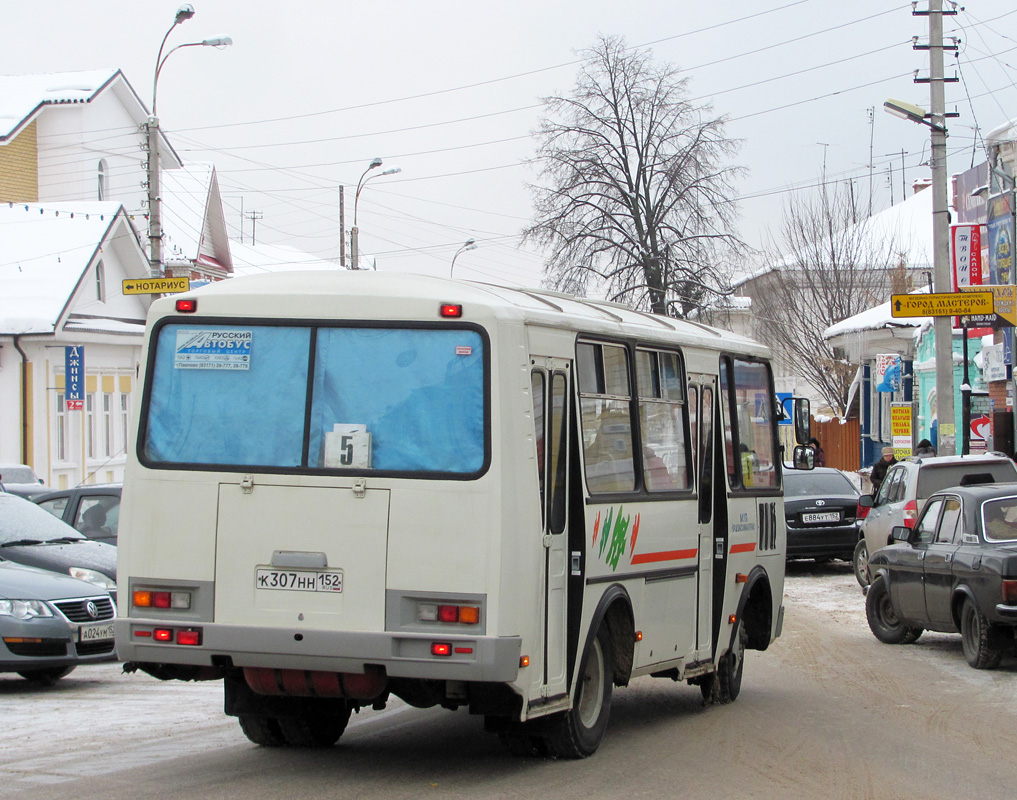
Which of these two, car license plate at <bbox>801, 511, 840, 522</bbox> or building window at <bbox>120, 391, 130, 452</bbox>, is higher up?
building window at <bbox>120, 391, 130, 452</bbox>

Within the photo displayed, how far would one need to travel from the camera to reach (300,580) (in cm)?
759

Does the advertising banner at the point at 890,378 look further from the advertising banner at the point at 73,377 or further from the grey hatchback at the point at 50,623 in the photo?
the grey hatchback at the point at 50,623

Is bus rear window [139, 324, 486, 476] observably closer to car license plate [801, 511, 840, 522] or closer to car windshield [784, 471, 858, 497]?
car license plate [801, 511, 840, 522]

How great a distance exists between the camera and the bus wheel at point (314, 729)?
28.9 feet

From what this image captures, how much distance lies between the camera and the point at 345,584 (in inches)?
295

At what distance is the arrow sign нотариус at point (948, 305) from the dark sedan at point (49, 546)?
11.4m

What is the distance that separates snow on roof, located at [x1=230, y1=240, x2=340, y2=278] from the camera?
2618 inches

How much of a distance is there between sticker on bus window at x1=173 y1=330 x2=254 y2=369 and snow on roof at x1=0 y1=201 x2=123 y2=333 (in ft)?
95.1

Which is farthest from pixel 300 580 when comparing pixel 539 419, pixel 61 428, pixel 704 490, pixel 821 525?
pixel 61 428

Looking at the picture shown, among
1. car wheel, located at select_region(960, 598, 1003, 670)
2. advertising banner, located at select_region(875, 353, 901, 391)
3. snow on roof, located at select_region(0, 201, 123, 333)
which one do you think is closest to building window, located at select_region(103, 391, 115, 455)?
snow on roof, located at select_region(0, 201, 123, 333)

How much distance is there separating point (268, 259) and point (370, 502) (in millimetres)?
63389

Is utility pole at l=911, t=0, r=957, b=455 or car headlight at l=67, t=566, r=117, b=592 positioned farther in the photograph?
utility pole at l=911, t=0, r=957, b=455

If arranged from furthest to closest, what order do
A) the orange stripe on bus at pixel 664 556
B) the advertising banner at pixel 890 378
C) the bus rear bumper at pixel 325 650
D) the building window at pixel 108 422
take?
1. the building window at pixel 108 422
2. the advertising banner at pixel 890 378
3. the orange stripe on bus at pixel 664 556
4. the bus rear bumper at pixel 325 650

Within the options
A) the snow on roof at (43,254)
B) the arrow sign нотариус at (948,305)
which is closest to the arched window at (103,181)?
the snow on roof at (43,254)
